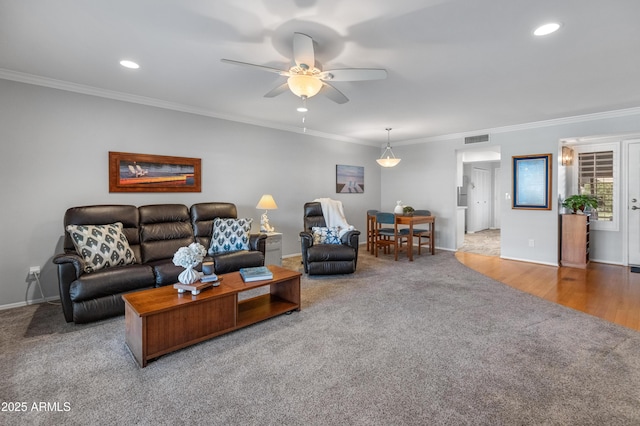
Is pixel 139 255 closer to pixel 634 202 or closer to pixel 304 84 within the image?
pixel 304 84

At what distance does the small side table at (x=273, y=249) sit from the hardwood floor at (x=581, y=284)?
10.3ft

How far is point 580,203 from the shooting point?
5035mm

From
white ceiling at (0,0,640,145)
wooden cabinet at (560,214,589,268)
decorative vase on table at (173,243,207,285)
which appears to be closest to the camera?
white ceiling at (0,0,640,145)

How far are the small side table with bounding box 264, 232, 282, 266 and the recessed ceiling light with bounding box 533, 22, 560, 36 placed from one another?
373 centimetres

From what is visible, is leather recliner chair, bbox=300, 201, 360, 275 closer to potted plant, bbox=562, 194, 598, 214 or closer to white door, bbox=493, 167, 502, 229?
potted plant, bbox=562, 194, 598, 214

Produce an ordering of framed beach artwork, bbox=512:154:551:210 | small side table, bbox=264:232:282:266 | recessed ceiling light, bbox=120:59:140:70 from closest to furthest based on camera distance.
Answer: recessed ceiling light, bbox=120:59:140:70
small side table, bbox=264:232:282:266
framed beach artwork, bbox=512:154:551:210

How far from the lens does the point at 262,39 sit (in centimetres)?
252

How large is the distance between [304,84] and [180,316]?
6.80 feet

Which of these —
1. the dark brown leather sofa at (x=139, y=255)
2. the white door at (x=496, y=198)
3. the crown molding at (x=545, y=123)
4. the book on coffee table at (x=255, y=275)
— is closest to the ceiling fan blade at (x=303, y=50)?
the book on coffee table at (x=255, y=275)

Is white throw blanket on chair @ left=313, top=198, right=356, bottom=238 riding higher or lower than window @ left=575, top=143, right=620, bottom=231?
lower

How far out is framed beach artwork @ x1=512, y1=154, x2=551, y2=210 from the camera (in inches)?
202

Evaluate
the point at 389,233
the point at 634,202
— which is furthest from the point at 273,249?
the point at 634,202

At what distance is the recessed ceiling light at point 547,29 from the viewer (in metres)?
2.27

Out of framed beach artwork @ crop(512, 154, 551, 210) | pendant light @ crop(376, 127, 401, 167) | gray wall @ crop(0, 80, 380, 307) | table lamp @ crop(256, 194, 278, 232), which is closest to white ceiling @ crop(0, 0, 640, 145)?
gray wall @ crop(0, 80, 380, 307)
